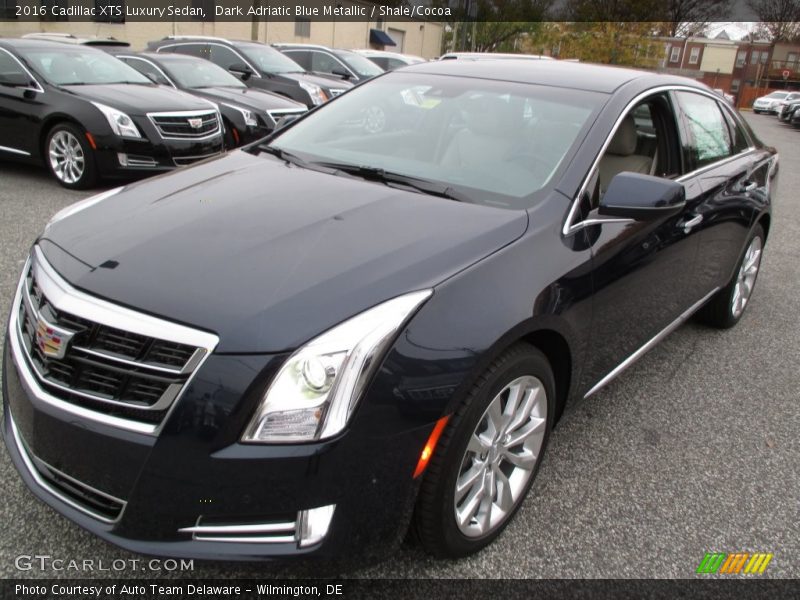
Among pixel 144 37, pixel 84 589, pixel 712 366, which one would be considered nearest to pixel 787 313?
pixel 712 366

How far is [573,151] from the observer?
2691mm

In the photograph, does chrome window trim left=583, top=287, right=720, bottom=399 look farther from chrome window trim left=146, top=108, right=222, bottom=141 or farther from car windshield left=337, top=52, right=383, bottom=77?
car windshield left=337, top=52, right=383, bottom=77

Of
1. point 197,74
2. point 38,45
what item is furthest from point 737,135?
point 197,74

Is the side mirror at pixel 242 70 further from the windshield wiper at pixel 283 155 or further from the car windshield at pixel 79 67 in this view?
the windshield wiper at pixel 283 155

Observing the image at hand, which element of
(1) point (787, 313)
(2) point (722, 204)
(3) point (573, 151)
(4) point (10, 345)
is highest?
(3) point (573, 151)

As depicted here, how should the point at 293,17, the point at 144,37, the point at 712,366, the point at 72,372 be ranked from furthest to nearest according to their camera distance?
the point at 293,17 < the point at 144,37 < the point at 712,366 < the point at 72,372

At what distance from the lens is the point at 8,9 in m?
33.6

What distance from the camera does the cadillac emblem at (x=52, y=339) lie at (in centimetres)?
185

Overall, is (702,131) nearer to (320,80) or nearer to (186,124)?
(186,124)

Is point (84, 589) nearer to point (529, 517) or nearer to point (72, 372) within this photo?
point (72, 372)

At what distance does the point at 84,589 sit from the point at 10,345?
0.81 m


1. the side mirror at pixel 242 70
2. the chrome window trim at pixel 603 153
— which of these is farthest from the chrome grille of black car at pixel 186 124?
the chrome window trim at pixel 603 153

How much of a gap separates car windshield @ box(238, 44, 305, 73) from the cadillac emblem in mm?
10638

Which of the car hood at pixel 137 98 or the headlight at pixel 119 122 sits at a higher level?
the car hood at pixel 137 98
